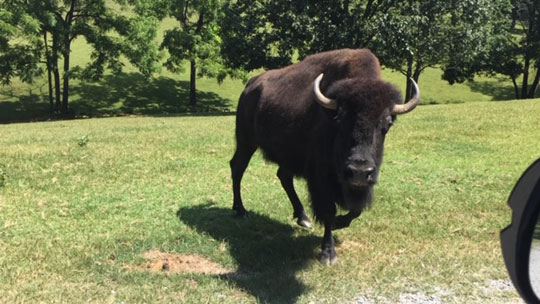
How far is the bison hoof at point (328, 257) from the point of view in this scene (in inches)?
199

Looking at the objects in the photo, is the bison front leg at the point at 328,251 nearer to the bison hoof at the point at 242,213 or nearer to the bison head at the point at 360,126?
the bison head at the point at 360,126

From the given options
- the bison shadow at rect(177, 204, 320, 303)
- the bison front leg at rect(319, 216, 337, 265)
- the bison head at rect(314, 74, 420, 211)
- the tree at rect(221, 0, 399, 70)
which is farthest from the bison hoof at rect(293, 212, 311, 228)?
the tree at rect(221, 0, 399, 70)

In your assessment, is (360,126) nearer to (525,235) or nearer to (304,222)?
(304,222)

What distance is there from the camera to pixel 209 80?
137 feet

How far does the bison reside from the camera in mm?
4383

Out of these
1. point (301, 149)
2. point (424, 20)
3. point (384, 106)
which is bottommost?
point (301, 149)

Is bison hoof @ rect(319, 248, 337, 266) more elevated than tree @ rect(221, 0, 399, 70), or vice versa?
tree @ rect(221, 0, 399, 70)

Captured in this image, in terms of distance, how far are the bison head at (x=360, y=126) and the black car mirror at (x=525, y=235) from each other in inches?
87.9

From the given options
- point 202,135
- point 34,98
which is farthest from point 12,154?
point 34,98

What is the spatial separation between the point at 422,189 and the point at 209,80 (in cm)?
3564

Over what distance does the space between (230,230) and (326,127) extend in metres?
2.00

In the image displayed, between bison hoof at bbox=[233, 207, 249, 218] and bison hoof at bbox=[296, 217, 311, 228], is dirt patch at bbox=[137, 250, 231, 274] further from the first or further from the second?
bison hoof at bbox=[296, 217, 311, 228]

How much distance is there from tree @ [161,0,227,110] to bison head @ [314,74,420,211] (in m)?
29.1

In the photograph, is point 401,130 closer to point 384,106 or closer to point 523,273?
point 384,106
